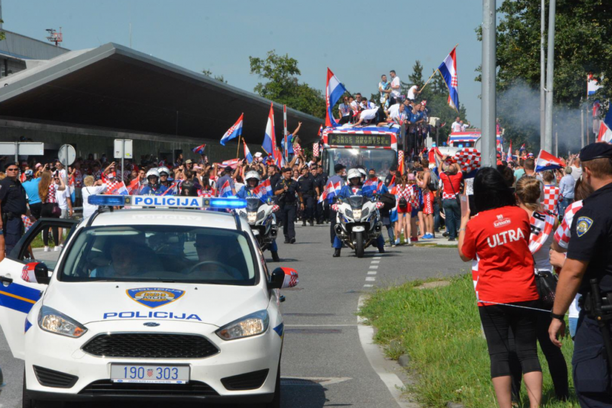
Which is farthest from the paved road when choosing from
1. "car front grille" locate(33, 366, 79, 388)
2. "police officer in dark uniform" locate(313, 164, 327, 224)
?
"police officer in dark uniform" locate(313, 164, 327, 224)

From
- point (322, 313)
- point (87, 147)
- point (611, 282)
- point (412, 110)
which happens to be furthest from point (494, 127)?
point (87, 147)

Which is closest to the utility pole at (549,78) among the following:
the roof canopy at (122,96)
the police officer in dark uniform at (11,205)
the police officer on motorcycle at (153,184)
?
the roof canopy at (122,96)

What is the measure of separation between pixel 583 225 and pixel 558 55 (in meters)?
37.0

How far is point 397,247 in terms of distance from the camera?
77.8 ft

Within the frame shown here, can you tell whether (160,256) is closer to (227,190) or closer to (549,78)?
(227,190)

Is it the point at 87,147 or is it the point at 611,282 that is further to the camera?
the point at 87,147

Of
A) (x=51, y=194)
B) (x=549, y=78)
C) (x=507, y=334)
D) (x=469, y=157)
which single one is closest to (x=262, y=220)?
(x=51, y=194)

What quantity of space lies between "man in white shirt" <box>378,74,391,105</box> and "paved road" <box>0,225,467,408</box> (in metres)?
15.3

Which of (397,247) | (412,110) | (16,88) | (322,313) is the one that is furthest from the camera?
(412,110)

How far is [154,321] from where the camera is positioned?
20.7 ft

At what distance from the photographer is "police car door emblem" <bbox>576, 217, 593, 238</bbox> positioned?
4.76m

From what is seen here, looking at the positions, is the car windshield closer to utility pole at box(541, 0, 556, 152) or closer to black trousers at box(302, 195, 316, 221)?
utility pole at box(541, 0, 556, 152)

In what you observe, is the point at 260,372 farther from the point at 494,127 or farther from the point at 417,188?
the point at 417,188

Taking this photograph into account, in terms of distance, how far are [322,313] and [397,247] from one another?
36.6ft
